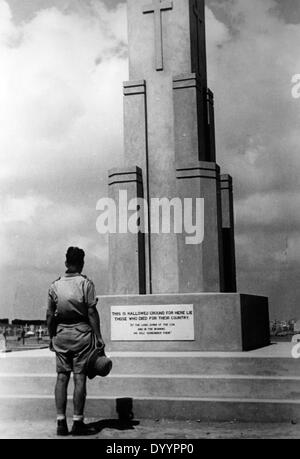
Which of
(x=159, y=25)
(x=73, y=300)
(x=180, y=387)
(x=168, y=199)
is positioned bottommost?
(x=180, y=387)

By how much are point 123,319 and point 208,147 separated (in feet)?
11.2

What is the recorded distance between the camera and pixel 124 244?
344 inches

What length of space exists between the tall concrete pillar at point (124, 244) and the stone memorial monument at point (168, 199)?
0.05 ft

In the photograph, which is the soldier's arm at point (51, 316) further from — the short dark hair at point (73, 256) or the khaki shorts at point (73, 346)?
the short dark hair at point (73, 256)

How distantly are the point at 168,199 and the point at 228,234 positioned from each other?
1.87m

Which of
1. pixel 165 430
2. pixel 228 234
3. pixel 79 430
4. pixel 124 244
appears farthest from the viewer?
pixel 228 234

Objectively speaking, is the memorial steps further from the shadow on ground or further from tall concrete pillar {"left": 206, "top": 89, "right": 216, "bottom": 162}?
tall concrete pillar {"left": 206, "top": 89, "right": 216, "bottom": 162}

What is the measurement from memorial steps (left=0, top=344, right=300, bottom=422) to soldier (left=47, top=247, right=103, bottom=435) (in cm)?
Answer: 103

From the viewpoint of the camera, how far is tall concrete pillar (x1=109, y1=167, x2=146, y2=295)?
8.66 meters

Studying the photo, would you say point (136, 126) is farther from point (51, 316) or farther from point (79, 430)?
point (79, 430)

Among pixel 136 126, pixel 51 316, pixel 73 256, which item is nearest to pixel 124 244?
pixel 136 126

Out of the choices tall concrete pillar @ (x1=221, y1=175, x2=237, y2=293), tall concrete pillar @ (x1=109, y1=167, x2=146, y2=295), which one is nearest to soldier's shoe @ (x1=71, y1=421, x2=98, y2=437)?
tall concrete pillar @ (x1=109, y1=167, x2=146, y2=295)

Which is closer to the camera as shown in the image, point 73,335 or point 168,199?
point 73,335
